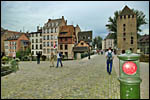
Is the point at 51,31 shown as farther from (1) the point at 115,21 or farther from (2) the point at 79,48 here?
(1) the point at 115,21

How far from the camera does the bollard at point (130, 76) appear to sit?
0.83 metres

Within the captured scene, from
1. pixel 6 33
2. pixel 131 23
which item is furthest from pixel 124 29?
pixel 6 33

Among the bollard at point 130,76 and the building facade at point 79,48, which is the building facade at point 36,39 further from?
the bollard at point 130,76

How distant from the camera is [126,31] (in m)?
31.4

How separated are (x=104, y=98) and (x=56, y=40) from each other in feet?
9.29

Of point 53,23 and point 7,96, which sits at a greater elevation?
point 53,23

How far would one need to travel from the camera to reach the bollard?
2.72 feet

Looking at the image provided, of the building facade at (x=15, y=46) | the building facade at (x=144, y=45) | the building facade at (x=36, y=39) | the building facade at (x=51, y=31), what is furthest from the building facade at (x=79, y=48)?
the building facade at (x=144, y=45)

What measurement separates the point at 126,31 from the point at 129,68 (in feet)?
112

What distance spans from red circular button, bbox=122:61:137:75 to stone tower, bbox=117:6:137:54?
→ 32765mm

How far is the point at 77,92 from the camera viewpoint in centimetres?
406

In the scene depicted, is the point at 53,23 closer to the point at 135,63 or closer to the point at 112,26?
the point at 135,63

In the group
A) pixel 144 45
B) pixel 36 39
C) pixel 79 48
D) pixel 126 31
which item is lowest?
pixel 79 48

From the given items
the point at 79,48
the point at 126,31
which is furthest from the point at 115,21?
the point at 79,48
